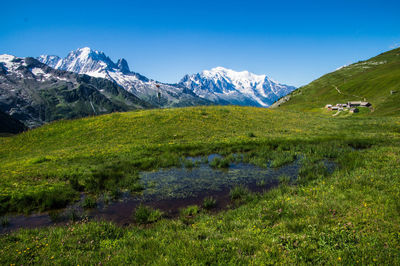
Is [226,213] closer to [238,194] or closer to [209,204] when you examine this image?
[209,204]

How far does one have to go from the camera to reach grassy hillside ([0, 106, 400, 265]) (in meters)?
7.02

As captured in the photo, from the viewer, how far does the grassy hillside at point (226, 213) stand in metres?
7.02

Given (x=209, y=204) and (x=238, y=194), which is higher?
(x=238, y=194)

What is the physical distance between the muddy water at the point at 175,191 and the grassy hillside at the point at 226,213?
114cm

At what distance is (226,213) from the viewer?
10727 millimetres

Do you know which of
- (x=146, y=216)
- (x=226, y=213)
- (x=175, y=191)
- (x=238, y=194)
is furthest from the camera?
(x=175, y=191)

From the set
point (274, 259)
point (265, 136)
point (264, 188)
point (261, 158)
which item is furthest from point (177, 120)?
point (274, 259)

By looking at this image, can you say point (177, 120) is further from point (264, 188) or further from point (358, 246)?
point (358, 246)

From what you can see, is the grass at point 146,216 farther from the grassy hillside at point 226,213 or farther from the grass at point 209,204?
the grass at point 209,204

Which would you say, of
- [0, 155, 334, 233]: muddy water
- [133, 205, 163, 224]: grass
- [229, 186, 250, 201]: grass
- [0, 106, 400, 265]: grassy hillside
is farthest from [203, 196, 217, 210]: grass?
[133, 205, 163, 224]: grass

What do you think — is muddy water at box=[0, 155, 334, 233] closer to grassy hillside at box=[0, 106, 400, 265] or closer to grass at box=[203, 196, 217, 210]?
grass at box=[203, 196, 217, 210]

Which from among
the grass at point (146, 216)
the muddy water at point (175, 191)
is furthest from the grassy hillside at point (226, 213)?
the muddy water at point (175, 191)

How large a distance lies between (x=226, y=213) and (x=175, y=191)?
5145 mm

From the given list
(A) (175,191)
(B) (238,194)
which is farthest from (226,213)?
(A) (175,191)
